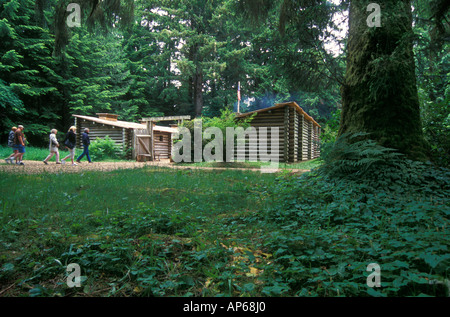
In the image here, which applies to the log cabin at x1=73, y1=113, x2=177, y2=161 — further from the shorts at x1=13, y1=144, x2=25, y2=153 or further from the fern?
the fern

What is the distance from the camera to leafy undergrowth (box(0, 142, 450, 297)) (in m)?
2.00

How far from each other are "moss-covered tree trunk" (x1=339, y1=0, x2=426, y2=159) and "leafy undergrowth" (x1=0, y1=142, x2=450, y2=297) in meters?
0.71

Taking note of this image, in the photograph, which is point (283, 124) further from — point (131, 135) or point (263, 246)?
point (263, 246)

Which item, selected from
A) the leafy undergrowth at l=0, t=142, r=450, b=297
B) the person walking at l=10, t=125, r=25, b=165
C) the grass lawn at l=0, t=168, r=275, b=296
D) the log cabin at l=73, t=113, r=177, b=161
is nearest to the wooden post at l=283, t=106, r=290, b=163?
the log cabin at l=73, t=113, r=177, b=161

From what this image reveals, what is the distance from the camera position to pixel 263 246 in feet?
9.36

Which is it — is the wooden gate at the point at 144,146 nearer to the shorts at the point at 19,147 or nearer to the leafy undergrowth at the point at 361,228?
the shorts at the point at 19,147

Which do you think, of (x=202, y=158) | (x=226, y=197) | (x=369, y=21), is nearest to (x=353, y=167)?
(x=226, y=197)

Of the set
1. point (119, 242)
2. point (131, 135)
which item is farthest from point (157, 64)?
point (119, 242)

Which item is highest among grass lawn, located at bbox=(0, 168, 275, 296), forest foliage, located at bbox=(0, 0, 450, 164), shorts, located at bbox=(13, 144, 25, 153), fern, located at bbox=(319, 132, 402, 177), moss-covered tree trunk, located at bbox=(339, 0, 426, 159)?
forest foliage, located at bbox=(0, 0, 450, 164)

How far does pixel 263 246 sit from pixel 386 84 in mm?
4039

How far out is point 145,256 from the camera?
8.21ft

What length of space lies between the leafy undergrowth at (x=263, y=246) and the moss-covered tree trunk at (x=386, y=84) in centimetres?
71

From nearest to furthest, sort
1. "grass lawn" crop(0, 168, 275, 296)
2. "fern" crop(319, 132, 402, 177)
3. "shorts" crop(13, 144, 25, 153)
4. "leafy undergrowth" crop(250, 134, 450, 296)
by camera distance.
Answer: "leafy undergrowth" crop(250, 134, 450, 296)
"grass lawn" crop(0, 168, 275, 296)
"fern" crop(319, 132, 402, 177)
"shorts" crop(13, 144, 25, 153)

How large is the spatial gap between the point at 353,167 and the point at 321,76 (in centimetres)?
395
